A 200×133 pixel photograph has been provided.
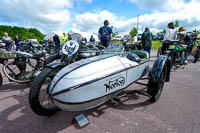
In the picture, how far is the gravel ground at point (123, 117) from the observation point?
1594 mm

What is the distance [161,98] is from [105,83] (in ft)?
5.27

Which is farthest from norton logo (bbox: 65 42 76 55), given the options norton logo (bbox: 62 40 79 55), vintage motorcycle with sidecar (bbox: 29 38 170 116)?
vintage motorcycle with sidecar (bbox: 29 38 170 116)

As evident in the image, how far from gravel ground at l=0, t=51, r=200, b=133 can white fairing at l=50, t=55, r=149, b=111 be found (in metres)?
0.39

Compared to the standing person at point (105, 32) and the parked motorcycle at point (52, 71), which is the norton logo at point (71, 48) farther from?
the standing person at point (105, 32)

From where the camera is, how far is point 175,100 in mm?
2340

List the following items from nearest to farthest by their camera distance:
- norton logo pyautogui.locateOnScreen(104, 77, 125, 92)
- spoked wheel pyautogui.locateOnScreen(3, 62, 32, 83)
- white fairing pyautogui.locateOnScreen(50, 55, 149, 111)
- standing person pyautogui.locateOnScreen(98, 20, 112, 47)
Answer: white fairing pyautogui.locateOnScreen(50, 55, 149, 111) < norton logo pyautogui.locateOnScreen(104, 77, 125, 92) < spoked wheel pyautogui.locateOnScreen(3, 62, 32, 83) < standing person pyautogui.locateOnScreen(98, 20, 112, 47)

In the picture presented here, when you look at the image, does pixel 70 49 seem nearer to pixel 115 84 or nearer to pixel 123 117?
pixel 115 84

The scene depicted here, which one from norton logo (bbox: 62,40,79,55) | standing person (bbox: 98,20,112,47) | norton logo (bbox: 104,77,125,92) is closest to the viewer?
norton logo (bbox: 104,77,125,92)

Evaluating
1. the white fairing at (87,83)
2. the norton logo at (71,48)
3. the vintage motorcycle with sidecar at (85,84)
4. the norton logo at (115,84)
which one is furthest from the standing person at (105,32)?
the norton logo at (115,84)

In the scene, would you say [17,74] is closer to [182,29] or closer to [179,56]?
[179,56]

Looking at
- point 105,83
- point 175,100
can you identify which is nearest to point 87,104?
point 105,83

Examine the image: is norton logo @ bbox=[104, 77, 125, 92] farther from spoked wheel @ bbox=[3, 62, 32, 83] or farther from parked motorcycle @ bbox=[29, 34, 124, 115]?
spoked wheel @ bbox=[3, 62, 32, 83]

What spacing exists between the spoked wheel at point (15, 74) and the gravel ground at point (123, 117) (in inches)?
19.2

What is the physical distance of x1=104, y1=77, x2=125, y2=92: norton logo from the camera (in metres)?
1.56
